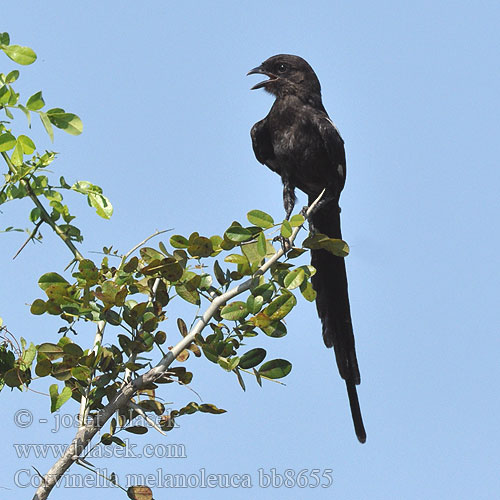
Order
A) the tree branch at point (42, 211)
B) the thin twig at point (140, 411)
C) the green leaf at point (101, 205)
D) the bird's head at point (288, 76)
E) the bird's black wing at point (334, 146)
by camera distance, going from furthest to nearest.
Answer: the bird's head at point (288, 76) < the bird's black wing at point (334, 146) < the green leaf at point (101, 205) < the tree branch at point (42, 211) < the thin twig at point (140, 411)

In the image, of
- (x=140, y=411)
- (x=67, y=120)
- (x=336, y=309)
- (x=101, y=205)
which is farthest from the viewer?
(x=336, y=309)

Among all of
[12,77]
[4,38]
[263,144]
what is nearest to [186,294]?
[12,77]

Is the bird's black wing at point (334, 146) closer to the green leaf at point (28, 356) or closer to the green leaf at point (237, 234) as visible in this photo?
the green leaf at point (237, 234)

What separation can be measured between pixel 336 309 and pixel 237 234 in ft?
5.73

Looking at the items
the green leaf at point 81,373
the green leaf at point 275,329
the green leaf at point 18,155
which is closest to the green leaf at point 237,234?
the green leaf at point 275,329

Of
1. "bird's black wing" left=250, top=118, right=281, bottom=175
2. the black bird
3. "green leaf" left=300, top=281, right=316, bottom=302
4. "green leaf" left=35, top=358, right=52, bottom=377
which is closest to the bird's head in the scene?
the black bird

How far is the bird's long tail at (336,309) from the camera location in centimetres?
370

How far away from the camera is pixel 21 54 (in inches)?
→ 89.1

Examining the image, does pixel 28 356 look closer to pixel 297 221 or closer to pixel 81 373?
pixel 81 373

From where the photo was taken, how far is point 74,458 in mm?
→ 1836

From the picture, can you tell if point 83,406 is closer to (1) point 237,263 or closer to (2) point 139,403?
(2) point 139,403

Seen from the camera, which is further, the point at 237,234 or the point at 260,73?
the point at 260,73

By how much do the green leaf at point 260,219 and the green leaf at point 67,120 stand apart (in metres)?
0.57

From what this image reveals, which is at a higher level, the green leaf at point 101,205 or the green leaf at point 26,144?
the green leaf at point 26,144
